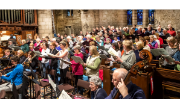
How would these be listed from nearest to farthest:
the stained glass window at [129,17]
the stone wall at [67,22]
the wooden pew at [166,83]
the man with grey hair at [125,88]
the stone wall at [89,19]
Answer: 1. the man with grey hair at [125,88]
2. the wooden pew at [166,83]
3. the stained glass window at [129,17]
4. the stone wall at [89,19]
5. the stone wall at [67,22]

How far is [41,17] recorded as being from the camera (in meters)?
11.9

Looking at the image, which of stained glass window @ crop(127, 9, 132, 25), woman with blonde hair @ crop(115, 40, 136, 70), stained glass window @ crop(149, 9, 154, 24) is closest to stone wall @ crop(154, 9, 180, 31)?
stained glass window @ crop(149, 9, 154, 24)

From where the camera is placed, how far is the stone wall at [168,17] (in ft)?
37.1

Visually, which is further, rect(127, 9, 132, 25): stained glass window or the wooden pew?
rect(127, 9, 132, 25): stained glass window

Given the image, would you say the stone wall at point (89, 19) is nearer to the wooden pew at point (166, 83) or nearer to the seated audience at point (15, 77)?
the seated audience at point (15, 77)

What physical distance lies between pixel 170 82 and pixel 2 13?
34.5 ft

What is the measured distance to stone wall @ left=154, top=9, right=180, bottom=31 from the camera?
11.3m

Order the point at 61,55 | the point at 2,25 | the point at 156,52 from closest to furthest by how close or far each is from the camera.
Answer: the point at 156,52 < the point at 61,55 < the point at 2,25

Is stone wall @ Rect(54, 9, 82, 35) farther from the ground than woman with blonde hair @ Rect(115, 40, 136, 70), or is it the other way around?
stone wall @ Rect(54, 9, 82, 35)

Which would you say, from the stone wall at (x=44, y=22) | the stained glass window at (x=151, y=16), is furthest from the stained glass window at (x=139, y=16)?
the stone wall at (x=44, y=22)

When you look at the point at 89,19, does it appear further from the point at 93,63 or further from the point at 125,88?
the point at 125,88

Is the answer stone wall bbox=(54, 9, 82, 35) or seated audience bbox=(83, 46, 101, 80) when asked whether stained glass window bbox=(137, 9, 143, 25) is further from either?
seated audience bbox=(83, 46, 101, 80)
